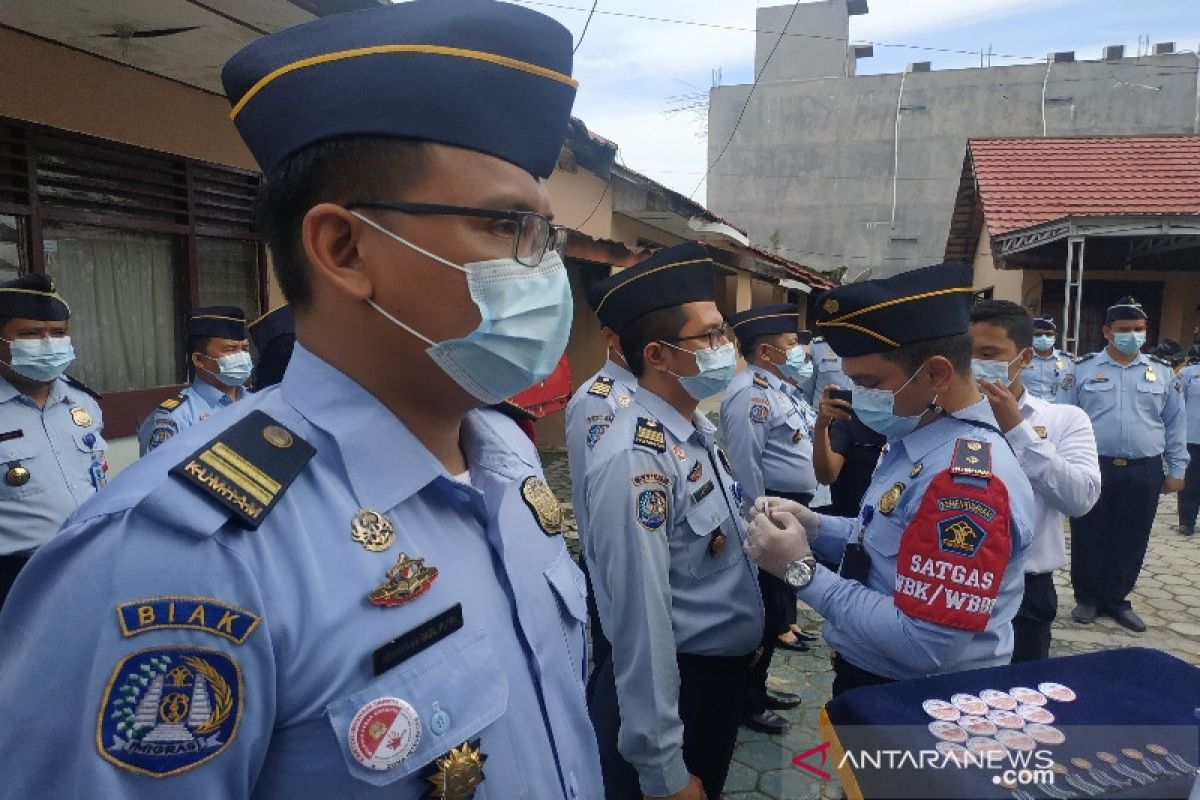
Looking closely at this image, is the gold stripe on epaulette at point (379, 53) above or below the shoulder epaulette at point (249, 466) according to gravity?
above

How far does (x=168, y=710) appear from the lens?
0.81 meters

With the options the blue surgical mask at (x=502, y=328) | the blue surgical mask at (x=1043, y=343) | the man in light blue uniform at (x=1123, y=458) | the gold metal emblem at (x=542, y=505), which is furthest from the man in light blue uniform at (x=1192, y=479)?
the blue surgical mask at (x=502, y=328)

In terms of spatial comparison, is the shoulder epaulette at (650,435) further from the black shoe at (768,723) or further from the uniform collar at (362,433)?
the black shoe at (768,723)

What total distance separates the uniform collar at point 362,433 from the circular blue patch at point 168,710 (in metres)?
0.29

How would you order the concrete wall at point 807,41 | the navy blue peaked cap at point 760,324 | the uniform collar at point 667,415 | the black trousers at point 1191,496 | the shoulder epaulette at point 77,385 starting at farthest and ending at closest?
the concrete wall at point 807,41, the black trousers at point 1191,496, the navy blue peaked cap at point 760,324, the shoulder epaulette at point 77,385, the uniform collar at point 667,415

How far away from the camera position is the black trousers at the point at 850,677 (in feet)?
7.20

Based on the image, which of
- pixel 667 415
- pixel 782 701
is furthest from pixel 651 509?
pixel 782 701

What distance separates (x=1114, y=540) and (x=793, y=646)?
2.68 meters

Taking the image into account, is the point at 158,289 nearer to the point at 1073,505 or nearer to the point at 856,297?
the point at 856,297

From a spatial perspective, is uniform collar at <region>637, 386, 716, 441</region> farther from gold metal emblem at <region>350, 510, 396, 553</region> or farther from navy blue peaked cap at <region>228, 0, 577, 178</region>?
gold metal emblem at <region>350, 510, 396, 553</region>

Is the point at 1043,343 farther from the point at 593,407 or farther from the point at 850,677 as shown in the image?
the point at 850,677

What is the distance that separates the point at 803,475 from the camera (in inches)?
199

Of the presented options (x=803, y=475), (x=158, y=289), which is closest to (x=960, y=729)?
(x=803, y=475)

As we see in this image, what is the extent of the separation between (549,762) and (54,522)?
3.68 m
